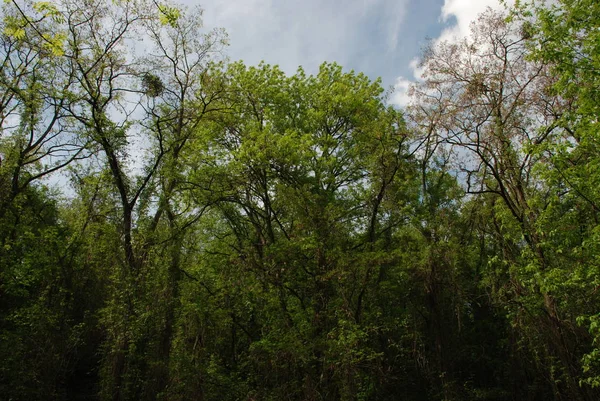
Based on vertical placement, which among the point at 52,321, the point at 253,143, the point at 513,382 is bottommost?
the point at 513,382

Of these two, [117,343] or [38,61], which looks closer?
[117,343]

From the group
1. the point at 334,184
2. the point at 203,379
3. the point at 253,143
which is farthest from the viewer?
the point at 334,184

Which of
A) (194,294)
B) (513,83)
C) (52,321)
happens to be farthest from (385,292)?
(52,321)

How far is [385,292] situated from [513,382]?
611 centimetres

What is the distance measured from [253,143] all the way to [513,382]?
12232 mm

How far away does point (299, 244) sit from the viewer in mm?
11516

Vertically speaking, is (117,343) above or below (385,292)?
below

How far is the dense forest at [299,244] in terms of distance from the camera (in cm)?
1066

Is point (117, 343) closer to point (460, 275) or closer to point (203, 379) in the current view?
point (203, 379)

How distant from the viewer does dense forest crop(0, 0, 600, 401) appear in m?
10.7

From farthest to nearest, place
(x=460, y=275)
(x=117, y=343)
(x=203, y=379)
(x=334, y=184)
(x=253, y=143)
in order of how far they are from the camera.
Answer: (x=334, y=184)
(x=460, y=275)
(x=253, y=143)
(x=203, y=379)
(x=117, y=343)

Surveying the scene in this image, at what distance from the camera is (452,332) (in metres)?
14.4

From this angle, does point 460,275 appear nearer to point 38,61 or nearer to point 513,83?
point 513,83

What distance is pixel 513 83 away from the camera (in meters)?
12.8
